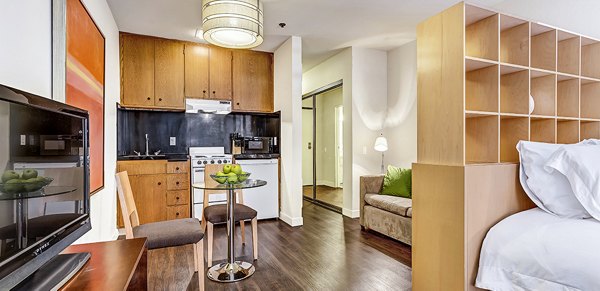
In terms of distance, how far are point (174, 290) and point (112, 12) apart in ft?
9.96

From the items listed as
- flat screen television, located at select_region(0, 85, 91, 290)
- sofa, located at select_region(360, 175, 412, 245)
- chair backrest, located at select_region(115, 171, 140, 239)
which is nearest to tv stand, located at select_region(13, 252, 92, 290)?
flat screen television, located at select_region(0, 85, 91, 290)

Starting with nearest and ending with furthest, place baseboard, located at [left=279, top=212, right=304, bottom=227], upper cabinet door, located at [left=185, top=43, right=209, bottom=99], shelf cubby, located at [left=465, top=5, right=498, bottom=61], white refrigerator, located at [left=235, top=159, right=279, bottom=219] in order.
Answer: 1. shelf cubby, located at [left=465, top=5, right=498, bottom=61]
2. baseboard, located at [left=279, top=212, right=304, bottom=227]
3. white refrigerator, located at [left=235, top=159, right=279, bottom=219]
4. upper cabinet door, located at [left=185, top=43, right=209, bottom=99]

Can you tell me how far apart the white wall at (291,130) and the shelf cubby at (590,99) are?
116 inches

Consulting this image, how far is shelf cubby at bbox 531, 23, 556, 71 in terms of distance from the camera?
2271 millimetres

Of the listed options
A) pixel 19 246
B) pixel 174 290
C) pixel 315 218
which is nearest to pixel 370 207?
pixel 315 218

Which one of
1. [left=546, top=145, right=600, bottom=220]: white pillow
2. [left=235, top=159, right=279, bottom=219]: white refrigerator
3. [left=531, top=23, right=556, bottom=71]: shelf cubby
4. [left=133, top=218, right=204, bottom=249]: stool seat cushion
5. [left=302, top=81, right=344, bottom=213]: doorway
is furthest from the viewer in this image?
[left=302, top=81, right=344, bottom=213]: doorway

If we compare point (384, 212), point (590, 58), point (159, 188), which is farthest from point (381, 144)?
point (159, 188)

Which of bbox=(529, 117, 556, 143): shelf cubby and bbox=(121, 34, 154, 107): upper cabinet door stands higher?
bbox=(121, 34, 154, 107): upper cabinet door

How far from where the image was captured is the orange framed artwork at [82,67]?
5.75ft

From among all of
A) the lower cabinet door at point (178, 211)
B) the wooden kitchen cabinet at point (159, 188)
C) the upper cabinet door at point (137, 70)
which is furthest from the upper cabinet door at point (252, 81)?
the lower cabinet door at point (178, 211)

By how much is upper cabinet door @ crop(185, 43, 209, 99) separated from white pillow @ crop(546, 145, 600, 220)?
4111mm

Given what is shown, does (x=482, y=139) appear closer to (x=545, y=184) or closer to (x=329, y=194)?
(x=545, y=184)

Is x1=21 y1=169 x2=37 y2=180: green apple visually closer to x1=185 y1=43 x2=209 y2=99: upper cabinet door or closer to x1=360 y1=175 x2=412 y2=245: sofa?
x1=360 y1=175 x2=412 y2=245: sofa

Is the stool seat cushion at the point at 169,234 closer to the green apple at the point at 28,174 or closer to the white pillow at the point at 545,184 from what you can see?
the green apple at the point at 28,174
